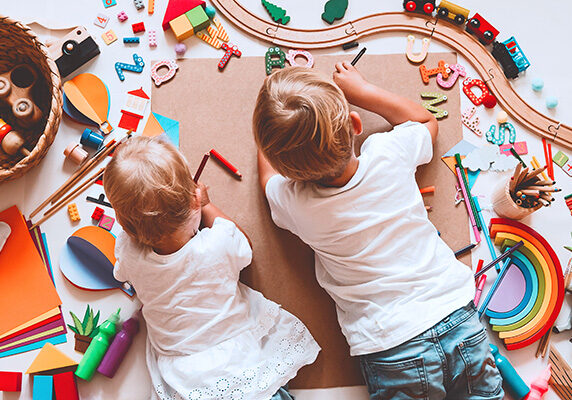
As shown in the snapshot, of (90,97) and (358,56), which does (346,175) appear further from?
(90,97)

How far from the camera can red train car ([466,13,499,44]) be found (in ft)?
4.03

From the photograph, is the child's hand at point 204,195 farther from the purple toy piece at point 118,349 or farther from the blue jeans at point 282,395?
the blue jeans at point 282,395

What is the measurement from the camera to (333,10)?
1242 millimetres

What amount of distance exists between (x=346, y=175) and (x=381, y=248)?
0.16 meters

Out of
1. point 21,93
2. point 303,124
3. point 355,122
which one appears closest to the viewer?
point 303,124

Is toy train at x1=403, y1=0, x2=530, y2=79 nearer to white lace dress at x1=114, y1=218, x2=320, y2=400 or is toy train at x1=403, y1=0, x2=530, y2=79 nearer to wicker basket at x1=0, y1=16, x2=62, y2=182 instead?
white lace dress at x1=114, y1=218, x2=320, y2=400

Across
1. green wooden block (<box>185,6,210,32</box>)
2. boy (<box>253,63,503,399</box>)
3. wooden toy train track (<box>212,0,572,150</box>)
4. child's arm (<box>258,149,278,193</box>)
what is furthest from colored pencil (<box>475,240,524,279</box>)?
green wooden block (<box>185,6,210,32</box>)

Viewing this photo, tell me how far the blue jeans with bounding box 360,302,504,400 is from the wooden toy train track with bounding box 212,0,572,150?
52cm

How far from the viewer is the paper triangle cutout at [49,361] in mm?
1095

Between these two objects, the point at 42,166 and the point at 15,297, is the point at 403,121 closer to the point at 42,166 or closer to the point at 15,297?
the point at 42,166

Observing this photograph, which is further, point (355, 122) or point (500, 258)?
point (500, 258)

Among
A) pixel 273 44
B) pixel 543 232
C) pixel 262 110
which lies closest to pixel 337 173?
pixel 262 110

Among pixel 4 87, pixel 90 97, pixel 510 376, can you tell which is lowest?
pixel 510 376

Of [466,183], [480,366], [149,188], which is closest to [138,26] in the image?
[149,188]
